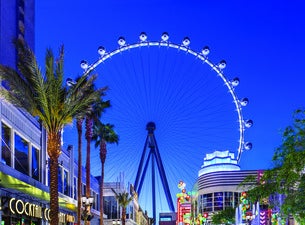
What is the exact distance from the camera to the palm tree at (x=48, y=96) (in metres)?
29.2

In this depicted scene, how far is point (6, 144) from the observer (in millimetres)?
36344

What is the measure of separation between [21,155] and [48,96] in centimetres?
1149

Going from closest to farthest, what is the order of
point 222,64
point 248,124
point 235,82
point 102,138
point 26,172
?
point 26,172 < point 102,138 < point 222,64 < point 235,82 < point 248,124

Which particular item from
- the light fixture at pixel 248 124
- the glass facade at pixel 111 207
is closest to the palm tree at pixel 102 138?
the light fixture at pixel 248 124

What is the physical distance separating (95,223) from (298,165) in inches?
2424

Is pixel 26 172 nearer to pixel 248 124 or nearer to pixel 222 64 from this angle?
pixel 222 64

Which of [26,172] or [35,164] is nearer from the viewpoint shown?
[26,172]

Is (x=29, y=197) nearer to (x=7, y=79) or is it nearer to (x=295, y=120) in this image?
(x=7, y=79)

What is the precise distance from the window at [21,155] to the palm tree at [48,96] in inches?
360

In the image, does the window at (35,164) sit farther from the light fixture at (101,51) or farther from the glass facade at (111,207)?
the glass facade at (111,207)

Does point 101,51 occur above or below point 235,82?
above

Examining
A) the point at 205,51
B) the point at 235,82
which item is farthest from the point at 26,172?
the point at 235,82

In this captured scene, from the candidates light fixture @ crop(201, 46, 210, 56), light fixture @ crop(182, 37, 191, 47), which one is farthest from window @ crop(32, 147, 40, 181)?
light fixture @ crop(201, 46, 210, 56)

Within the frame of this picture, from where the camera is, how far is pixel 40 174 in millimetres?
44812
